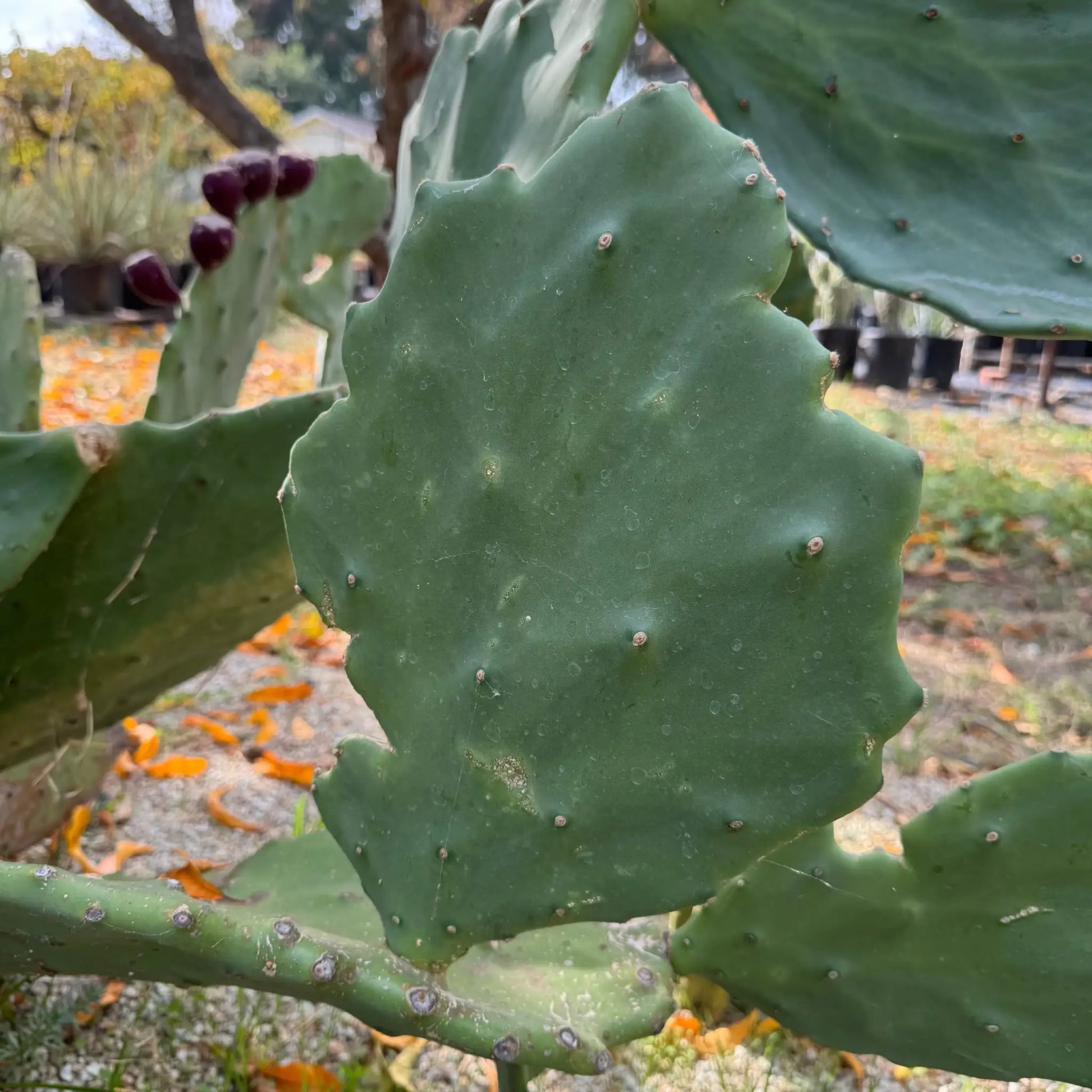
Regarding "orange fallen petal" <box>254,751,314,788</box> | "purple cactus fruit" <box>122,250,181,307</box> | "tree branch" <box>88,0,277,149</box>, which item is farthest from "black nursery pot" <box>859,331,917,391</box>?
"purple cactus fruit" <box>122,250,181,307</box>

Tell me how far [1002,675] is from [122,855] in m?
1.79

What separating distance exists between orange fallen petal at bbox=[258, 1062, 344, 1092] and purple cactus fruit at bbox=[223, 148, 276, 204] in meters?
1.00

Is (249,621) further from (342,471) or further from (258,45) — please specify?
(258,45)

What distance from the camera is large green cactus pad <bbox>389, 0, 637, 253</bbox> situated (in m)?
0.85

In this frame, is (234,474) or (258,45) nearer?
(234,474)

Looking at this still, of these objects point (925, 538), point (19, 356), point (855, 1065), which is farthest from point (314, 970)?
point (925, 538)

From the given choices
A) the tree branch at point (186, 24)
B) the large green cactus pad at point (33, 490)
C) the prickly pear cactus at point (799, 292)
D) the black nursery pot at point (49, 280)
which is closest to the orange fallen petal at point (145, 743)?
the large green cactus pad at point (33, 490)

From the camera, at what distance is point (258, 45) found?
75.2ft

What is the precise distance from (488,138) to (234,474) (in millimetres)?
422

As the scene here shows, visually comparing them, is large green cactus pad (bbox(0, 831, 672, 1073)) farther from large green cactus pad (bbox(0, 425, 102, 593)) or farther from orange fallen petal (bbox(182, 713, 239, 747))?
orange fallen petal (bbox(182, 713, 239, 747))

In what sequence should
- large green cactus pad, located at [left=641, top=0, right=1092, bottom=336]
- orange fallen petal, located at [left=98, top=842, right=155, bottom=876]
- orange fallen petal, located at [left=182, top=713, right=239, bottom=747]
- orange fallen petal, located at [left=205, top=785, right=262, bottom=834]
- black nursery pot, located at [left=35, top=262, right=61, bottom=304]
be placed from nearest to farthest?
large green cactus pad, located at [left=641, top=0, right=1092, bottom=336], orange fallen petal, located at [left=98, top=842, right=155, bottom=876], orange fallen petal, located at [left=205, top=785, right=262, bottom=834], orange fallen petal, located at [left=182, top=713, right=239, bottom=747], black nursery pot, located at [left=35, top=262, right=61, bottom=304]

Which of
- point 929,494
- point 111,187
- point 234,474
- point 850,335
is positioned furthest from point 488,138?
point 111,187

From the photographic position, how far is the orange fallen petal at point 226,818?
4.79ft

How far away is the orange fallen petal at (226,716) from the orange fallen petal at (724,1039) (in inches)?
41.7
